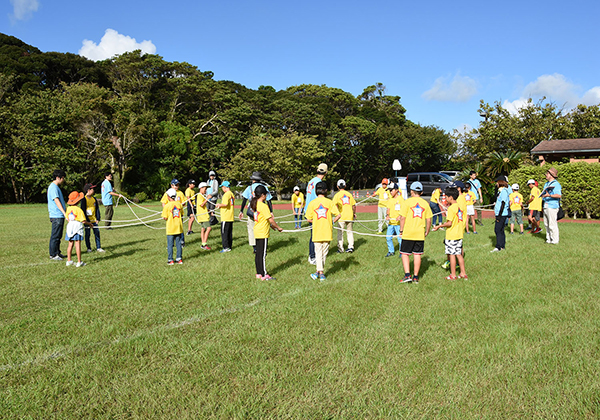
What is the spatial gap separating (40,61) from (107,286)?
43713 mm

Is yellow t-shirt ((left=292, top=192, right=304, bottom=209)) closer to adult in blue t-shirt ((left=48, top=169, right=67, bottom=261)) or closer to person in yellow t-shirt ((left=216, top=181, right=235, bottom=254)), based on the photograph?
person in yellow t-shirt ((left=216, top=181, right=235, bottom=254))

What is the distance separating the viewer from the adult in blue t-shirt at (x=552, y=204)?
10406 millimetres

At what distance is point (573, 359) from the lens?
388cm

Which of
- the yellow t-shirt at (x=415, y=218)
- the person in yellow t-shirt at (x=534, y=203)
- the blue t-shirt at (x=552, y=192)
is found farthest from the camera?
the person in yellow t-shirt at (x=534, y=203)

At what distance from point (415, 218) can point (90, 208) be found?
8.52 meters

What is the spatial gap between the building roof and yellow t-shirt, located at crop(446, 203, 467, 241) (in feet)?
73.3

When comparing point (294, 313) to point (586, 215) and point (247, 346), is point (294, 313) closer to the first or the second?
point (247, 346)

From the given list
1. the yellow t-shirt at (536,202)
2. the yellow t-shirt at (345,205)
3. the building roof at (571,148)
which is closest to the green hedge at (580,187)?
the yellow t-shirt at (536,202)

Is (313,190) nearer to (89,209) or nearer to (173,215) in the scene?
(173,215)

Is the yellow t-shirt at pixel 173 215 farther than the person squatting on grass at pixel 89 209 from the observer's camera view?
No

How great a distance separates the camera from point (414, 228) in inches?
262

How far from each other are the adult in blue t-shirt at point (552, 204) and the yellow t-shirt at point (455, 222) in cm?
509

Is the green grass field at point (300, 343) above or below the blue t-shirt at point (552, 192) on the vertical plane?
below

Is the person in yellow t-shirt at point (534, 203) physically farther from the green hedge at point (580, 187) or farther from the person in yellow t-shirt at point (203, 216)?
the person in yellow t-shirt at point (203, 216)
